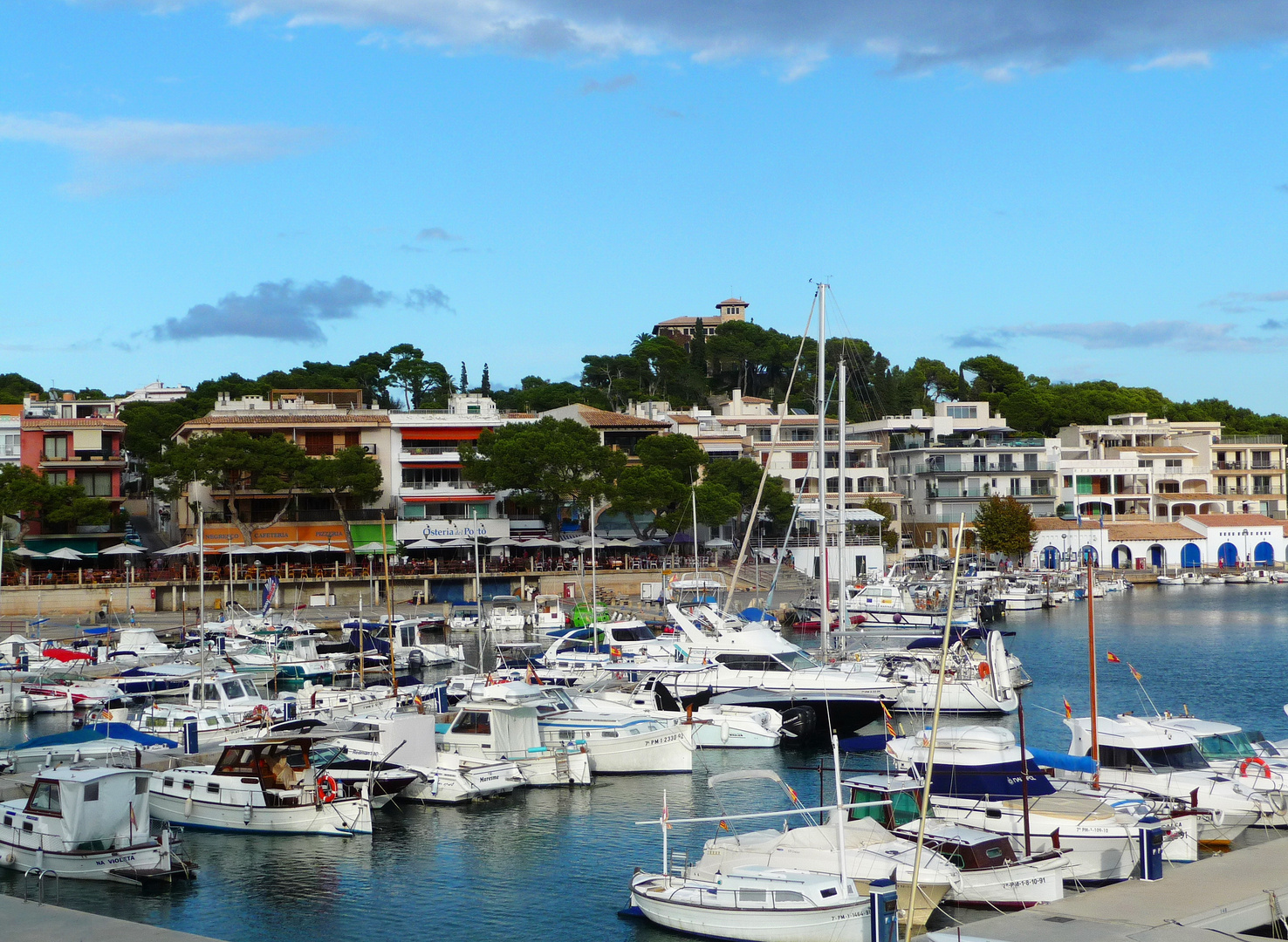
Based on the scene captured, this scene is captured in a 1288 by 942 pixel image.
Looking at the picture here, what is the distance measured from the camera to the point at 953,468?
323 feet

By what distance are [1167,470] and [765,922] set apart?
315 feet

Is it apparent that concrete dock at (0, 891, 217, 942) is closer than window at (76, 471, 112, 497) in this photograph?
Yes

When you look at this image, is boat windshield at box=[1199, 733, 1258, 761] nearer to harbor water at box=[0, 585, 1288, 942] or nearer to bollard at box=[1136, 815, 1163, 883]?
bollard at box=[1136, 815, 1163, 883]

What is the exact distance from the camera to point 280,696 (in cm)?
4088

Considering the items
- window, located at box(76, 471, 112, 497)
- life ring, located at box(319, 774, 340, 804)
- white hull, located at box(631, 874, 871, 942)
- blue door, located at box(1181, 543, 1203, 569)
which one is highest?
window, located at box(76, 471, 112, 497)

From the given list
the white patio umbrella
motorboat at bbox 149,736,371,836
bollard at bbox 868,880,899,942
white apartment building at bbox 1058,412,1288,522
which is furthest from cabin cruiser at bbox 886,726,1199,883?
white apartment building at bbox 1058,412,1288,522

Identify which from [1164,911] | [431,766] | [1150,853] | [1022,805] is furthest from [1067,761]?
[431,766]

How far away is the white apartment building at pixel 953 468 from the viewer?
9800 centimetres

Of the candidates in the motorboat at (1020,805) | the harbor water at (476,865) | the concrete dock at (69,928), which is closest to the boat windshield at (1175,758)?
the motorboat at (1020,805)

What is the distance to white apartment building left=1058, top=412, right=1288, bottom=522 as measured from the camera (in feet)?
336

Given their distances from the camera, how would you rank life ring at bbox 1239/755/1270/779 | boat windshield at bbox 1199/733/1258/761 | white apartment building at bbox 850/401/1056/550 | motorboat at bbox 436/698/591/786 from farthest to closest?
1. white apartment building at bbox 850/401/1056/550
2. motorboat at bbox 436/698/591/786
3. boat windshield at bbox 1199/733/1258/761
4. life ring at bbox 1239/755/1270/779

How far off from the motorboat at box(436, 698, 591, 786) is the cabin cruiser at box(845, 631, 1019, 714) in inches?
402

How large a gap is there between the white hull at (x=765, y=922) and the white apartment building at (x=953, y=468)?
256ft

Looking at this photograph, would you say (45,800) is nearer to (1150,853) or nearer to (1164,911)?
(1164,911)
